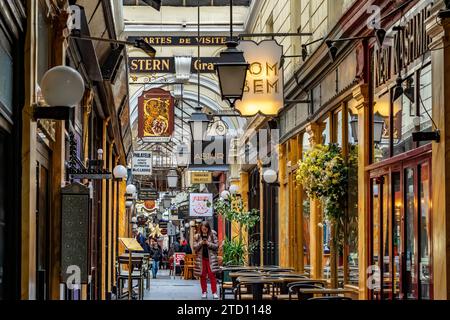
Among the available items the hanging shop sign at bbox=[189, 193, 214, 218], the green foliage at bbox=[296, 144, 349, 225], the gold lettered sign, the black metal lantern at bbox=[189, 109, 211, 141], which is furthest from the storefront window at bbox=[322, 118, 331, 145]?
the gold lettered sign

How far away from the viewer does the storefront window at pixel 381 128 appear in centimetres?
1085

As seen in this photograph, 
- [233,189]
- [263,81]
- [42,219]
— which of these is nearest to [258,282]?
[263,81]

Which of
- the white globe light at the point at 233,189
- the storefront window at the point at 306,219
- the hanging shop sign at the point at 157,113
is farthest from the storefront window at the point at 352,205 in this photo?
the white globe light at the point at 233,189

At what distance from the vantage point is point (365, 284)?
11.8 m

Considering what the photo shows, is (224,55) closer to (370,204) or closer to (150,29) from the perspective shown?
(370,204)

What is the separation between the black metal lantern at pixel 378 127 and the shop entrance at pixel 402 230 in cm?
39

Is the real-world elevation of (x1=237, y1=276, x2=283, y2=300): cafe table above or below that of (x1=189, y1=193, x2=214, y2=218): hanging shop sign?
below

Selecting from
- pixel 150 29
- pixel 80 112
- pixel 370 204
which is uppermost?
pixel 150 29

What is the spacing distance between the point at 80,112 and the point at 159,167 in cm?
3737

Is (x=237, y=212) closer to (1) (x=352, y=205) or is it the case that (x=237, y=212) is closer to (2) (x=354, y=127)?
(1) (x=352, y=205)

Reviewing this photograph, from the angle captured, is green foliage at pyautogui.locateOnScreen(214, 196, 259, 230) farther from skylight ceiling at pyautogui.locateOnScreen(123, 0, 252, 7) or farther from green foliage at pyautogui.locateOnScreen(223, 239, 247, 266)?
A: skylight ceiling at pyautogui.locateOnScreen(123, 0, 252, 7)

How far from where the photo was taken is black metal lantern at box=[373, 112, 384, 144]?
11.2 metres

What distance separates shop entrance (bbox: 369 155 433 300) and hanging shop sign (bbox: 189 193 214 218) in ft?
74.2
